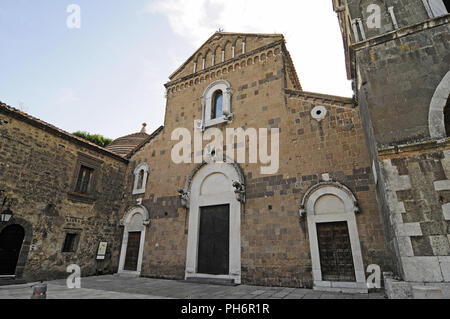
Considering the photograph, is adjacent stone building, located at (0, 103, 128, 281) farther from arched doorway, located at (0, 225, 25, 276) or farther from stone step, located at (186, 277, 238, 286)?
stone step, located at (186, 277, 238, 286)

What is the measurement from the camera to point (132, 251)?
1205 cm

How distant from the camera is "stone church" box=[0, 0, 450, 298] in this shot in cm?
552

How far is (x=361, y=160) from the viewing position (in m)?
8.21

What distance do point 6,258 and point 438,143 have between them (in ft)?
44.1

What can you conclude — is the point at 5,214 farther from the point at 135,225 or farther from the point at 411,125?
the point at 411,125

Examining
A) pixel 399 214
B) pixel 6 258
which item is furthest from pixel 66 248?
pixel 399 214

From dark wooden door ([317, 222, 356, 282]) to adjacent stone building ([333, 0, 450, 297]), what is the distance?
175 centimetres

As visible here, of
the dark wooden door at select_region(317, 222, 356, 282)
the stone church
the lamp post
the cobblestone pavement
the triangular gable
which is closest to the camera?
the stone church

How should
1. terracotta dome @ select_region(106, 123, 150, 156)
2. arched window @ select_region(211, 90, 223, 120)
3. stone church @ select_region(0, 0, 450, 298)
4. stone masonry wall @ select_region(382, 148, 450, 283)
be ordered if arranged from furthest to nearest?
terracotta dome @ select_region(106, 123, 150, 156) → arched window @ select_region(211, 90, 223, 120) → stone church @ select_region(0, 0, 450, 298) → stone masonry wall @ select_region(382, 148, 450, 283)

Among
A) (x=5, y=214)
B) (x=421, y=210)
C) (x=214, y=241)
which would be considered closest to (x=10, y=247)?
(x=5, y=214)

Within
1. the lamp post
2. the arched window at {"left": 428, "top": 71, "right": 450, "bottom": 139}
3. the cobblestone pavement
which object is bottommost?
the cobblestone pavement

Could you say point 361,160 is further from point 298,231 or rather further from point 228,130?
point 228,130

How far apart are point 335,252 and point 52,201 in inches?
441

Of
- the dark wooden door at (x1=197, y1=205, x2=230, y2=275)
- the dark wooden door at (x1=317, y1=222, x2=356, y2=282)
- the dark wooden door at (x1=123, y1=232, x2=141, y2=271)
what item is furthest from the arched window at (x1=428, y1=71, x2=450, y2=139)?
the dark wooden door at (x1=123, y1=232, x2=141, y2=271)
